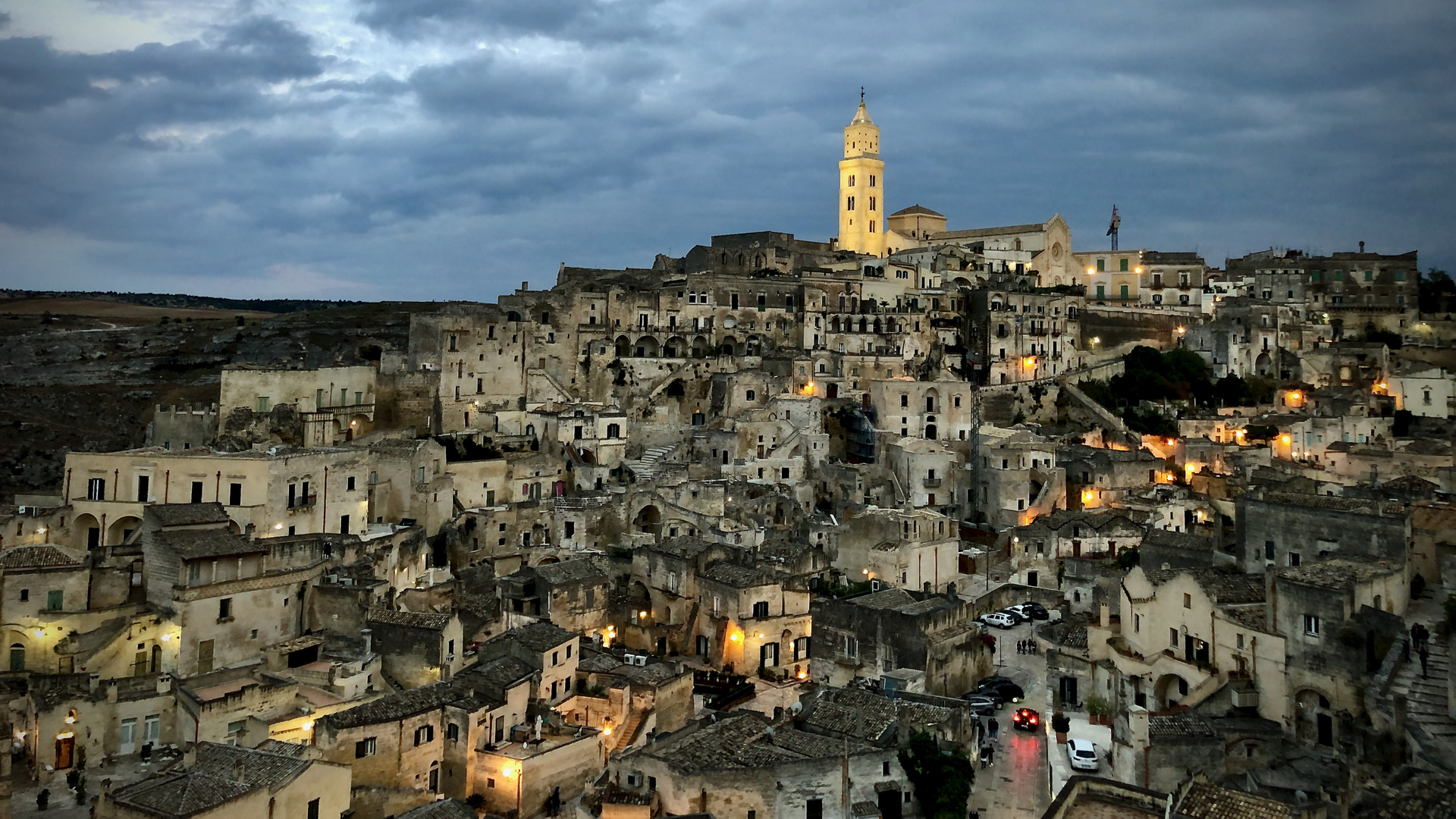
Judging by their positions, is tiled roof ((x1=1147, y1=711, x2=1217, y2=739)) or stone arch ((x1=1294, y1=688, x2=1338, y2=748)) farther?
stone arch ((x1=1294, y1=688, x2=1338, y2=748))

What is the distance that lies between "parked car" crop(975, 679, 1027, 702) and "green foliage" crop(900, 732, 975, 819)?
21.3ft

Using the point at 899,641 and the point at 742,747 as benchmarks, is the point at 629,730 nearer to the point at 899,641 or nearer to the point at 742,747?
the point at 742,747

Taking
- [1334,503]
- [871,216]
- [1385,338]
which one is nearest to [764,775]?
[1334,503]

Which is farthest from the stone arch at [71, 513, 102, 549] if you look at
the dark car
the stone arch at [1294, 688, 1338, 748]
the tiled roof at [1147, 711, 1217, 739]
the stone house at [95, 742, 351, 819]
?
the stone arch at [1294, 688, 1338, 748]

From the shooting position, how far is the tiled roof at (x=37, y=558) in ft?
88.4

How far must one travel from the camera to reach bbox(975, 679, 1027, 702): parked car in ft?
92.0

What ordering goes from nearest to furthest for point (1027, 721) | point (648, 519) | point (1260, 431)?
point (1027, 721) < point (648, 519) < point (1260, 431)

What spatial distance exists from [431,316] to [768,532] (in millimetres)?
22700

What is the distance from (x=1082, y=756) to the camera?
22156mm

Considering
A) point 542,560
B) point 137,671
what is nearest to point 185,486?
point 137,671

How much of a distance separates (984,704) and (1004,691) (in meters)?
1.41

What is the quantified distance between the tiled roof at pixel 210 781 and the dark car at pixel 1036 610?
2289cm

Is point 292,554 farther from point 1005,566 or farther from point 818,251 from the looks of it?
point 818,251

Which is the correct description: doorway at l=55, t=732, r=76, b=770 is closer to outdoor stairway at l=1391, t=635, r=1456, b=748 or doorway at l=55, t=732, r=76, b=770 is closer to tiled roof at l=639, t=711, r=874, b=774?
tiled roof at l=639, t=711, r=874, b=774
